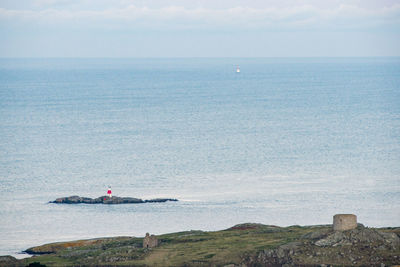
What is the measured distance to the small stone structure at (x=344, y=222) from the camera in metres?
60.1

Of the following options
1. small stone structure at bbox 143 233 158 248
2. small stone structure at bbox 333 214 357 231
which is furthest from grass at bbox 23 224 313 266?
small stone structure at bbox 333 214 357 231

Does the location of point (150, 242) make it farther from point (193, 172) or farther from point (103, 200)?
point (193, 172)

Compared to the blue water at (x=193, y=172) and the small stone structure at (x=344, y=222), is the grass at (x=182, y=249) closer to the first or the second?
the small stone structure at (x=344, y=222)

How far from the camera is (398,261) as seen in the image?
183 ft

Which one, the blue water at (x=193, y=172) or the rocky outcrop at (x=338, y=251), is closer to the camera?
the rocky outcrop at (x=338, y=251)

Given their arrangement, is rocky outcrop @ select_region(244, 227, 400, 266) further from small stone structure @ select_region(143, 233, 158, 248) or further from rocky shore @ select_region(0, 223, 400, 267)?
small stone structure @ select_region(143, 233, 158, 248)

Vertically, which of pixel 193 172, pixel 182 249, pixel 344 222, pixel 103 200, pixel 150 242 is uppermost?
pixel 193 172

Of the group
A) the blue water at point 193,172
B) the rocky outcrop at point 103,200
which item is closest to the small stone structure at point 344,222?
the blue water at point 193,172

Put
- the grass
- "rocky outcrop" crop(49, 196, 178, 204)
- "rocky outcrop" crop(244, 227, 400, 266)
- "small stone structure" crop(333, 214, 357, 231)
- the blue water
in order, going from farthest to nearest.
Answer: "rocky outcrop" crop(49, 196, 178, 204)
the blue water
the grass
"small stone structure" crop(333, 214, 357, 231)
"rocky outcrop" crop(244, 227, 400, 266)

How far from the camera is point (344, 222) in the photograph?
6009cm

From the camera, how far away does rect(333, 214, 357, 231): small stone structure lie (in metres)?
60.1

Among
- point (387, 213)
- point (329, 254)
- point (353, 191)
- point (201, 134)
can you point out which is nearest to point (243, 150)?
point (201, 134)

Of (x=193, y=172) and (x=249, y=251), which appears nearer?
(x=249, y=251)

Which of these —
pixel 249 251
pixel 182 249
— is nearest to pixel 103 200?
pixel 182 249
